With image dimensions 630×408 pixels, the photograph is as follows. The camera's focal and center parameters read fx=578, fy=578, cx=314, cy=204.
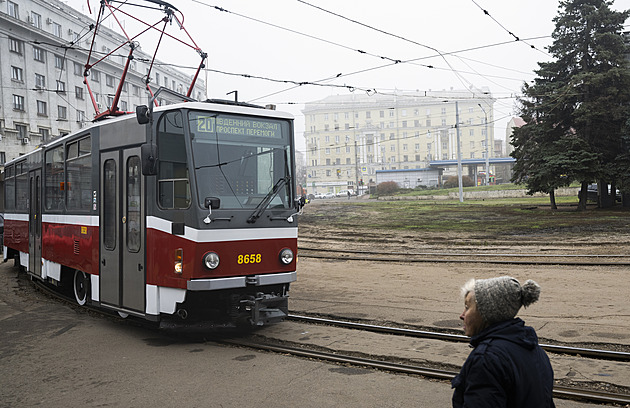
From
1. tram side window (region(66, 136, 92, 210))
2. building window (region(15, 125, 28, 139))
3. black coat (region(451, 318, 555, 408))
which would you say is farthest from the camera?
building window (region(15, 125, 28, 139))

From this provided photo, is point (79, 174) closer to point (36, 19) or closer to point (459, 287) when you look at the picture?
point (459, 287)

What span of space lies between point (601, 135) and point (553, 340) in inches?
1063

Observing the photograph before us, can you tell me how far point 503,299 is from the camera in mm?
2693

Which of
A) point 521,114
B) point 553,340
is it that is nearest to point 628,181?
point 521,114

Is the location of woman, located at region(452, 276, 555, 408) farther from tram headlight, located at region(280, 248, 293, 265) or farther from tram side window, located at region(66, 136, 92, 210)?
tram side window, located at region(66, 136, 92, 210)

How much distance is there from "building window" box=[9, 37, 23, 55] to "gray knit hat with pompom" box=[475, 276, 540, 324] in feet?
163

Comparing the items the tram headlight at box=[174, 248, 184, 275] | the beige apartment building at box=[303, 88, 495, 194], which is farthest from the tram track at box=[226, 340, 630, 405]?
the beige apartment building at box=[303, 88, 495, 194]

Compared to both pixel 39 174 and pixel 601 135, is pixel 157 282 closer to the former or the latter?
pixel 39 174

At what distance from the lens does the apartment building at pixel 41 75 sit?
144 ft

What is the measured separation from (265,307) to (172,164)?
2.34 meters

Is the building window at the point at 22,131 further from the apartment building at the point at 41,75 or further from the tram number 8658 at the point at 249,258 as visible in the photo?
the tram number 8658 at the point at 249,258

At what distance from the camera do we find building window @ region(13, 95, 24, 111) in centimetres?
4484

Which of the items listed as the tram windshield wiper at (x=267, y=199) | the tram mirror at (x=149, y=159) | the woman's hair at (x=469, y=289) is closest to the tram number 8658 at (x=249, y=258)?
the tram windshield wiper at (x=267, y=199)

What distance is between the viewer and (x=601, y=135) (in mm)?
31047
